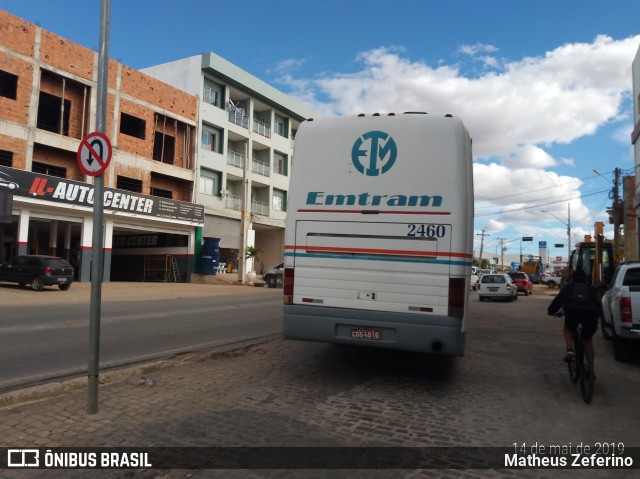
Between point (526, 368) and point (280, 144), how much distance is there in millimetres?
39173

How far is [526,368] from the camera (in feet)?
26.1

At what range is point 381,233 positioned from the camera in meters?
6.27

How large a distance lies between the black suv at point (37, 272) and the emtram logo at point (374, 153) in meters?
19.6

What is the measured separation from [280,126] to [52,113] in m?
20.8

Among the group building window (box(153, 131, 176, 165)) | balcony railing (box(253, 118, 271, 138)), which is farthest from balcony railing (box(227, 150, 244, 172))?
building window (box(153, 131, 176, 165))

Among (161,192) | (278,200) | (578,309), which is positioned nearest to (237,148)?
(278,200)

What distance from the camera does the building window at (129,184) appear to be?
31.3m

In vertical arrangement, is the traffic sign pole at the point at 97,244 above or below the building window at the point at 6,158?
below

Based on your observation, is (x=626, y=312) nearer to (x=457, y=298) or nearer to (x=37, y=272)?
(x=457, y=298)

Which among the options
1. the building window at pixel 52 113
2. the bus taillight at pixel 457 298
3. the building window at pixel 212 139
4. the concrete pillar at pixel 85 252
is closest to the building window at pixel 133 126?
the building window at pixel 52 113

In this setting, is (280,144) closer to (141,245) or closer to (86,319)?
(141,245)

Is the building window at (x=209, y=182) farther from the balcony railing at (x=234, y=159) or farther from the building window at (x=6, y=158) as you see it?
the building window at (x=6, y=158)

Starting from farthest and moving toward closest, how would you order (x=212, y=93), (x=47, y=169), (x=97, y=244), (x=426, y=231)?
(x=212, y=93)
(x=47, y=169)
(x=426, y=231)
(x=97, y=244)

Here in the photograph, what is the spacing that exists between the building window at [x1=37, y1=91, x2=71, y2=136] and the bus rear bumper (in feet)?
90.1
